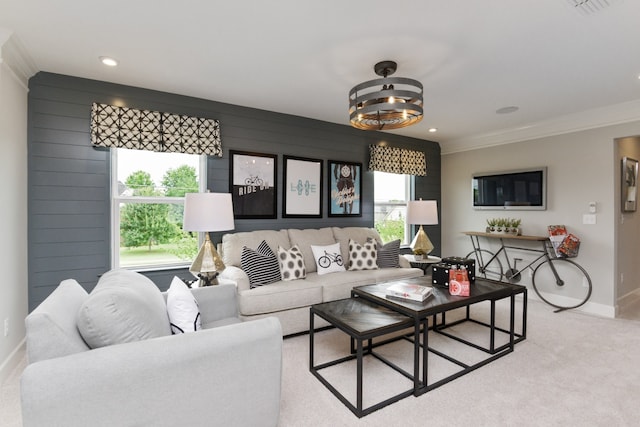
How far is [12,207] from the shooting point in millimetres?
2488

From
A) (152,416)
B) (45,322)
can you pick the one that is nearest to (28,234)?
(45,322)

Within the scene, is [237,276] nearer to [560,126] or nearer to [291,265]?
[291,265]

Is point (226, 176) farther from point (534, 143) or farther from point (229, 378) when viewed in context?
point (534, 143)

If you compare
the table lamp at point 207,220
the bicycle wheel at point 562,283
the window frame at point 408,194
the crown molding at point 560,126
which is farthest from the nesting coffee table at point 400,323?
the crown molding at point 560,126

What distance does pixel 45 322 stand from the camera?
1.24 metres

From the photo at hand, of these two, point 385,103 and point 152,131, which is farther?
point 152,131

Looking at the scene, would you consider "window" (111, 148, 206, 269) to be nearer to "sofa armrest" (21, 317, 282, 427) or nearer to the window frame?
"sofa armrest" (21, 317, 282, 427)

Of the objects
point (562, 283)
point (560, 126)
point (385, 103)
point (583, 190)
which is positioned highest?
point (560, 126)

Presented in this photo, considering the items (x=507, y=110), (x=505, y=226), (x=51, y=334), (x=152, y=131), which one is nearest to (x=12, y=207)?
(x=152, y=131)

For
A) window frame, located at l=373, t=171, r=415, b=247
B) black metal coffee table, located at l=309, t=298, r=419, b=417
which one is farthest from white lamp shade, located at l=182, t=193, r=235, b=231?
window frame, located at l=373, t=171, r=415, b=247

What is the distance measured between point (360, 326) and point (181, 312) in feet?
3.68

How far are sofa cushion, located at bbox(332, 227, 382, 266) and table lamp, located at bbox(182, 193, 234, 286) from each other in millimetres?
1599

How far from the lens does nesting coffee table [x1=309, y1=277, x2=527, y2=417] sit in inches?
80.2

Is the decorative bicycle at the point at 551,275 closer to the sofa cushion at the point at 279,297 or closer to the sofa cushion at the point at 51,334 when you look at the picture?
the sofa cushion at the point at 279,297
